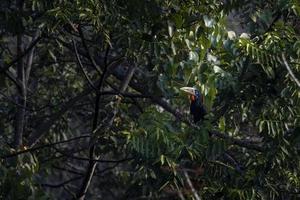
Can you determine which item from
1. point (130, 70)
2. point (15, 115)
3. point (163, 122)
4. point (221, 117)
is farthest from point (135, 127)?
point (15, 115)

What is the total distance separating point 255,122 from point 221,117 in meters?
0.21

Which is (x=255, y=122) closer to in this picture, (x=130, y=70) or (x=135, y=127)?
(x=135, y=127)

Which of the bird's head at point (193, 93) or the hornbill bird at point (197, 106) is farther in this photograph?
the hornbill bird at point (197, 106)

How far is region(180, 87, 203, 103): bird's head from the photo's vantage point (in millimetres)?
4625

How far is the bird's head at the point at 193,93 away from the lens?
4625mm

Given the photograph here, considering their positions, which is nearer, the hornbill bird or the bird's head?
the bird's head

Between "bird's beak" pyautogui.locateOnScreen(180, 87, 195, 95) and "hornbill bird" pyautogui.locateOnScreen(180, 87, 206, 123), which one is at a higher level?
"bird's beak" pyautogui.locateOnScreen(180, 87, 195, 95)

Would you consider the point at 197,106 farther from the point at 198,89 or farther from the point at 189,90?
the point at 198,89

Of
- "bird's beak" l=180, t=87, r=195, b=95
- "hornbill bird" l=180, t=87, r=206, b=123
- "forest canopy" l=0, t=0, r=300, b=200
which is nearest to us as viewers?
"forest canopy" l=0, t=0, r=300, b=200

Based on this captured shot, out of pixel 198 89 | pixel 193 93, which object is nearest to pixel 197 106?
pixel 193 93

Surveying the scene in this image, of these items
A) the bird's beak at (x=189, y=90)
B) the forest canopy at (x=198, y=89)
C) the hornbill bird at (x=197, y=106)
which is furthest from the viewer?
the hornbill bird at (x=197, y=106)

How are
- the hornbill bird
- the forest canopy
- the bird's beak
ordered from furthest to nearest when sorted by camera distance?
the hornbill bird → the bird's beak → the forest canopy

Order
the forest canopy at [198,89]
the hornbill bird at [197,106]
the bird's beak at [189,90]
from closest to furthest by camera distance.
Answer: the forest canopy at [198,89] < the bird's beak at [189,90] < the hornbill bird at [197,106]

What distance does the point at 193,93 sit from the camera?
4.72 m
